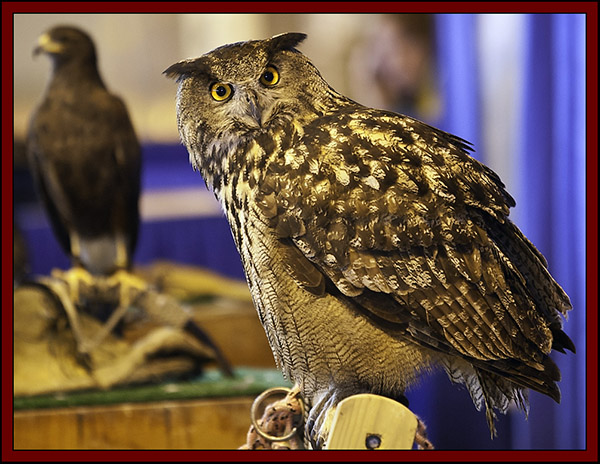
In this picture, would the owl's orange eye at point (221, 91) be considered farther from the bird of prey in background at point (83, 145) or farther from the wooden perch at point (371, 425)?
the bird of prey in background at point (83, 145)

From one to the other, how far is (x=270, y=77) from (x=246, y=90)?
0.14 feet

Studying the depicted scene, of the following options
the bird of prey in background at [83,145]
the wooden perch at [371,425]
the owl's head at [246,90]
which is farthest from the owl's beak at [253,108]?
the bird of prey in background at [83,145]

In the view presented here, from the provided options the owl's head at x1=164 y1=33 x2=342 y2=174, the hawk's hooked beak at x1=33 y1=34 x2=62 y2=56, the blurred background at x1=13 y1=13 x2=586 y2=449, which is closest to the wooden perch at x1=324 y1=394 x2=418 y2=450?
the owl's head at x1=164 y1=33 x2=342 y2=174

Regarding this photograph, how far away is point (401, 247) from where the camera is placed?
82 cm

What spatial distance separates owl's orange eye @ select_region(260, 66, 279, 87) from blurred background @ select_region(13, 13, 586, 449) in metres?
0.97

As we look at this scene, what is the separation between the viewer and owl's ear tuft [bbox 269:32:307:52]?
84 cm

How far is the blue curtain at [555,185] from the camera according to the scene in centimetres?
167

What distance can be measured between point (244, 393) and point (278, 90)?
36.4 inches

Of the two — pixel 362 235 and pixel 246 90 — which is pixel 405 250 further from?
pixel 246 90

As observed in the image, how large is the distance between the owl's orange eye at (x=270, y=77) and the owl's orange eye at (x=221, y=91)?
1.9 inches

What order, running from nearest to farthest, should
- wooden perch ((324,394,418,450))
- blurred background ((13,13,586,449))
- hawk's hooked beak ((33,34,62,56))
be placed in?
1. wooden perch ((324,394,418,450))
2. hawk's hooked beak ((33,34,62,56))
3. blurred background ((13,13,586,449))

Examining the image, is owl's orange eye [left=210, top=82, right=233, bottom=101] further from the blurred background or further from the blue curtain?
the blue curtain

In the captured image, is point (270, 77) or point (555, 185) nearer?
point (270, 77)

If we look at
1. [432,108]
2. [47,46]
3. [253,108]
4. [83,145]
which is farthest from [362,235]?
[432,108]
